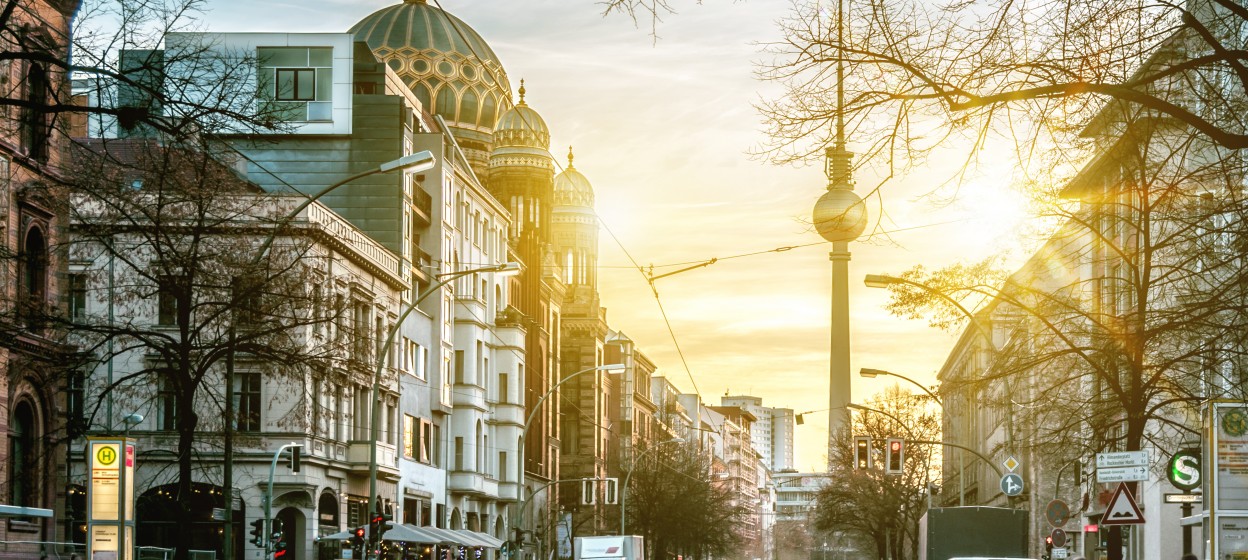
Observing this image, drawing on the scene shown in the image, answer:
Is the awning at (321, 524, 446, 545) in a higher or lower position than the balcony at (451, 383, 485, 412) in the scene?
lower

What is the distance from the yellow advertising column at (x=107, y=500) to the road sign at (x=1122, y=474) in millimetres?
13871

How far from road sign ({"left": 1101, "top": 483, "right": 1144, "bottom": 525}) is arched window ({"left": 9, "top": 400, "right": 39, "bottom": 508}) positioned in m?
19.4

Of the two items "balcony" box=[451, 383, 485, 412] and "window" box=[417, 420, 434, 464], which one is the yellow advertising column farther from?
"balcony" box=[451, 383, 485, 412]

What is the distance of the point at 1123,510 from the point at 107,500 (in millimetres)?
14342

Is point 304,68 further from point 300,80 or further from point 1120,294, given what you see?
point 1120,294

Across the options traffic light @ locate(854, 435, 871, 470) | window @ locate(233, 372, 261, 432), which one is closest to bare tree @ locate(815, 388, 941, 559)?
traffic light @ locate(854, 435, 871, 470)

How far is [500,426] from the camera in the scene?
79125 millimetres

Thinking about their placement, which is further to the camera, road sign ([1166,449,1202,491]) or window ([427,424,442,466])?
window ([427,424,442,466])

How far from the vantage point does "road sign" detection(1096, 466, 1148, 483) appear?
23734mm

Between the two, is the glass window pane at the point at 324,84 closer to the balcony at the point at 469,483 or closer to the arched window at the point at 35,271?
the balcony at the point at 469,483

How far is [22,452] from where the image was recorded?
107 ft

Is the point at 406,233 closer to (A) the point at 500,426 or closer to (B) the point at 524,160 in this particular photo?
(A) the point at 500,426

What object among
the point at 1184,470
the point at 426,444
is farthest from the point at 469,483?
the point at 1184,470

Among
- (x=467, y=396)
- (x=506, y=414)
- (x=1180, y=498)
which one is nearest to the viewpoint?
(x=1180, y=498)
